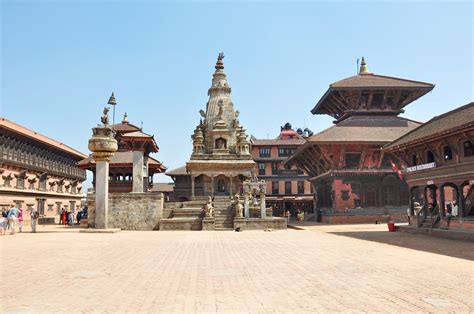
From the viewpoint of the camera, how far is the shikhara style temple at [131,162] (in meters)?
37.2

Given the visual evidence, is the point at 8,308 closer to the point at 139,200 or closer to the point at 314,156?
the point at 139,200

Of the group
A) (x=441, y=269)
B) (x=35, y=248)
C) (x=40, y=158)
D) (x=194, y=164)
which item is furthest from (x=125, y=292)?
(x=40, y=158)

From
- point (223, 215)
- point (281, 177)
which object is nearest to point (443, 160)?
point (223, 215)

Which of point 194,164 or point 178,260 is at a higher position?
point 194,164

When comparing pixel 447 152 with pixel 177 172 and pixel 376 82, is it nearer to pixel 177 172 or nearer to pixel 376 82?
pixel 376 82

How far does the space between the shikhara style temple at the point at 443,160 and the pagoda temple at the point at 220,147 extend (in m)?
19.8

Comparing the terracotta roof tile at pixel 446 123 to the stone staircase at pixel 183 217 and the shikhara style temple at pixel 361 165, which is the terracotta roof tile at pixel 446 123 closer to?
the shikhara style temple at pixel 361 165

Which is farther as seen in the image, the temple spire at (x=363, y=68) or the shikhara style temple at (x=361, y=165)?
the temple spire at (x=363, y=68)

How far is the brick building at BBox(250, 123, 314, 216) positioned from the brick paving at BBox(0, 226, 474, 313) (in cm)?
5344

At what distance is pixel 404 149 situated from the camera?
26.5m

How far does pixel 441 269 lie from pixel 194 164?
34509mm

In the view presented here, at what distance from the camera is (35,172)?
50.9 meters

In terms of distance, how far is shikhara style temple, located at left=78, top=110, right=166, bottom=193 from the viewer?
122 ft

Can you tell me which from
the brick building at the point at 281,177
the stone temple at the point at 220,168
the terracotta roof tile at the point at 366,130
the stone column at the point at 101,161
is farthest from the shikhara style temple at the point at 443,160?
the brick building at the point at 281,177
